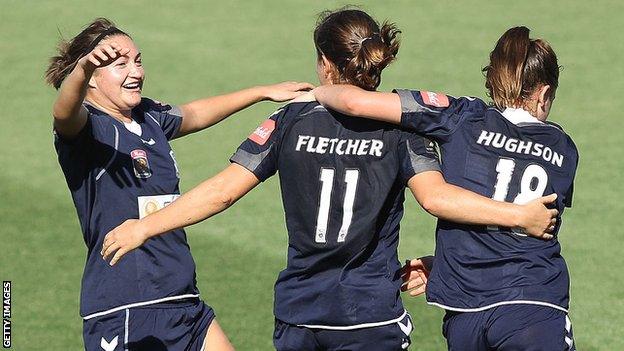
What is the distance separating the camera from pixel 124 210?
595cm

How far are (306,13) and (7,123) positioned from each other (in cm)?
477

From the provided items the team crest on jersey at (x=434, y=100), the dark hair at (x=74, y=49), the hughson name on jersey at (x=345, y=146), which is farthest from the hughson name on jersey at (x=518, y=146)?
the dark hair at (x=74, y=49)

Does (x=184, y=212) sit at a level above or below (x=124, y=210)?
above

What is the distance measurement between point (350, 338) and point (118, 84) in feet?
5.76

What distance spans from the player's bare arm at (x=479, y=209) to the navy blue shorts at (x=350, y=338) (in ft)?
1.82

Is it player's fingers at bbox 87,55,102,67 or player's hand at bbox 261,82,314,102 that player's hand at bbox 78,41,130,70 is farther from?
player's hand at bbox 261,82,314,102

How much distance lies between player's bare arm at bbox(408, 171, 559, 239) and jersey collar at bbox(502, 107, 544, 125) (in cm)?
37

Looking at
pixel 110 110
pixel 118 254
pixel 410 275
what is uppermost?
pixel 110 110

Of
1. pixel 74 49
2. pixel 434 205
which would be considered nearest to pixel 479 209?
pixel 434 205

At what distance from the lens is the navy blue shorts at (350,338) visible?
5.37 m

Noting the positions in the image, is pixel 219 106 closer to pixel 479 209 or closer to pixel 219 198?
pixel 219 198

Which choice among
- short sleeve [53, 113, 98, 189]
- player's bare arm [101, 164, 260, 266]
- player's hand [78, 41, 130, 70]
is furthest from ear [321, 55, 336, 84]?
short sleeve [53, 113, 98, 189]

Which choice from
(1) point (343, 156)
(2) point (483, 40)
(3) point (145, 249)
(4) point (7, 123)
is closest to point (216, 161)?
(4) point (7, 123)

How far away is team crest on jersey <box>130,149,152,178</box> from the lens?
19.8ft
